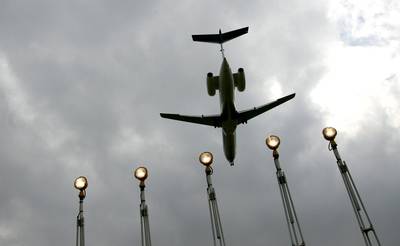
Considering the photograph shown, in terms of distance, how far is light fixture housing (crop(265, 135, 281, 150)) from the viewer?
17659 millimetres

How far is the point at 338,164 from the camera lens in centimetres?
1620

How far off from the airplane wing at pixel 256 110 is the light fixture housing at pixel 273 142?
15601mm

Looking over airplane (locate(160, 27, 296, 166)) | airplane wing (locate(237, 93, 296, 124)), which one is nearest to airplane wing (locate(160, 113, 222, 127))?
airplane (locate(160, 27, 296, 166))

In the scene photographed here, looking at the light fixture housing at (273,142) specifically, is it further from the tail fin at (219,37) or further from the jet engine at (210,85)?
the tail fin at (219,37)

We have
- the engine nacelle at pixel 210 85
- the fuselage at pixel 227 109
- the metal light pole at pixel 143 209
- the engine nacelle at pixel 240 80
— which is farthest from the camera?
the engine nacelle at pixel 240 80

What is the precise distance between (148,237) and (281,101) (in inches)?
855

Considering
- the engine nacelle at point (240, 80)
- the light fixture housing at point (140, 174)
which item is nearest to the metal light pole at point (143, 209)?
the light fixture housing at point (140, 174)

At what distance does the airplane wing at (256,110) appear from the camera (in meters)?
33.6

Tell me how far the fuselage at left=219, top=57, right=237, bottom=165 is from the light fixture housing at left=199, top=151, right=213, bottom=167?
1272cm

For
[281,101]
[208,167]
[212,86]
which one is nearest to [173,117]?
[212,86]

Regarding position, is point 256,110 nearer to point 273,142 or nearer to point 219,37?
point 219,37

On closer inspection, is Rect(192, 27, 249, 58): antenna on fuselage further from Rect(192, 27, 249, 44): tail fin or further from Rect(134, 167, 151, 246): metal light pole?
Rect(134, 167, 151, 246): metal light pole

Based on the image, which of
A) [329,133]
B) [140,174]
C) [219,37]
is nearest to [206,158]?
[140,174]

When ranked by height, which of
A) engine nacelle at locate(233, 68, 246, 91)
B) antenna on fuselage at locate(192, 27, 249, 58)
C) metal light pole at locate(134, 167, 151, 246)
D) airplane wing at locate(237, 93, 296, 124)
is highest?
antenna on fuselage at locate(192, 27, 249, 58)
